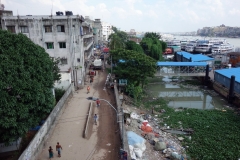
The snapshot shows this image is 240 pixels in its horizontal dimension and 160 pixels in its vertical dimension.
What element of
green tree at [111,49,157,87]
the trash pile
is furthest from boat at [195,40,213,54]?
the trash pile

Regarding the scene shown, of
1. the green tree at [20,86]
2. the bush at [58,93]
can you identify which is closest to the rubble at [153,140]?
the green tree at [20,86]

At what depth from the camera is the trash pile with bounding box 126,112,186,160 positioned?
14.4 m

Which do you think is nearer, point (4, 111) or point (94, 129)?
point (4, 111)

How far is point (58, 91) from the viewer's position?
2406cm

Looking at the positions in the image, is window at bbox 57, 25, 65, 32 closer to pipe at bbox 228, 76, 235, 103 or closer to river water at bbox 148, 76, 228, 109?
river water at bbox 148, 76, 228, 109

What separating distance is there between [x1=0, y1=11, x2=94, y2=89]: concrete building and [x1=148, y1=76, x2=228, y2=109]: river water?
47.0 ft

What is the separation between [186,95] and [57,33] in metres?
21.7

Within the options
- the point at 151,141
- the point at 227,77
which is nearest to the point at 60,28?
the point at 151,141

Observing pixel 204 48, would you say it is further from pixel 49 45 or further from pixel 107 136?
pixel 107 136

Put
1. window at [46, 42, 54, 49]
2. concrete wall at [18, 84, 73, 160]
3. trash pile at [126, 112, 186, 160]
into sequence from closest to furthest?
concrete wall at [18, 84, 73, 160] < trash pile at [126, 112, 186, 160] < window at [46, 42, 54, 49]

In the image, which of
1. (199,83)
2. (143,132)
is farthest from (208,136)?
(199,83)

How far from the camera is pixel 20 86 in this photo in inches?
478

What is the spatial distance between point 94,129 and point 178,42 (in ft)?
284

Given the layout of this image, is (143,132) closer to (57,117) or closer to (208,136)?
(208,136)
